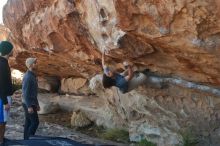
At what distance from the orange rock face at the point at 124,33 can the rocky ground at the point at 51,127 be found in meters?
1.35

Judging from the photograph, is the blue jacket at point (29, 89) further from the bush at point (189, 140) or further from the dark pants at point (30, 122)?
the bush at point (189, 140)

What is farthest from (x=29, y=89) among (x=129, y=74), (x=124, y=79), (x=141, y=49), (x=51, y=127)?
(x=51, y=127)

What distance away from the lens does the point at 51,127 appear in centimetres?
1078

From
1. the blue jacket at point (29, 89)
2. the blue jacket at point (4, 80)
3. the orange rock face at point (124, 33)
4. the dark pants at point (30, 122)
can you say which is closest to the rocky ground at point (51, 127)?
the dark pants at point (30, 122)

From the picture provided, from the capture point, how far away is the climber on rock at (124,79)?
8133 millimetres

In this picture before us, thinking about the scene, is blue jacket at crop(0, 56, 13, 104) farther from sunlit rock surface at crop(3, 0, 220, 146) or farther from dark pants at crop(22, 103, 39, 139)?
Result: sunlit rock surface at crop(3, 0, 220, 146)

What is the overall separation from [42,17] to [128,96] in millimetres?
2527

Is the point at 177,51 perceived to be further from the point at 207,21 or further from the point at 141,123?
the point at 141,123

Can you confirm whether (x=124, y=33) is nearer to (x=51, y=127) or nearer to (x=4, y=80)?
(x=4, y=80)

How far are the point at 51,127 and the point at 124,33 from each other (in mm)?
4010

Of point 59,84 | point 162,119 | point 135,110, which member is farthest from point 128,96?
point 59,84

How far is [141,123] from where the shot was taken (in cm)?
921

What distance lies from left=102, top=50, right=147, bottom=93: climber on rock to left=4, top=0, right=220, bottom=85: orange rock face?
23 cm

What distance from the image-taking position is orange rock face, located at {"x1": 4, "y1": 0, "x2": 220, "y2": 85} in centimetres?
628
